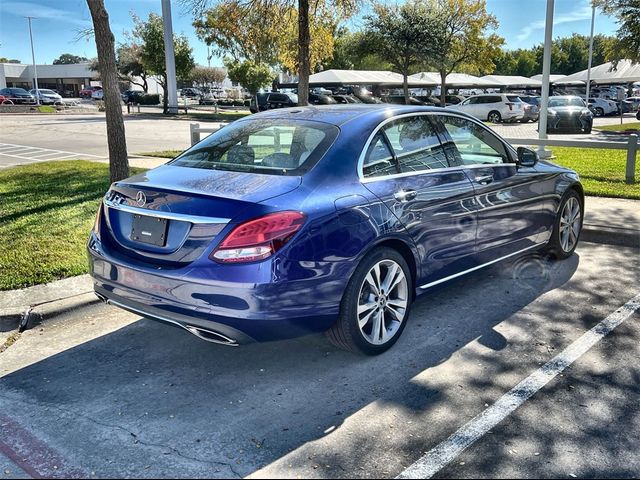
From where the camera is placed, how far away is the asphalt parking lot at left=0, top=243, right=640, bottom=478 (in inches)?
119

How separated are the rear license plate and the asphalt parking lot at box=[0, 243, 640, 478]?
918 millimetres

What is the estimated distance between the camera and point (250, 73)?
175 ft

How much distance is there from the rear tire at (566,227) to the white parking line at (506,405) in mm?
1284

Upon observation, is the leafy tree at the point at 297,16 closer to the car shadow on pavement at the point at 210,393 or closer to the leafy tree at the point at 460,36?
the car shadow on pavement at the point at 210,393

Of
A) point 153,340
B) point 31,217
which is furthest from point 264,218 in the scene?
point 31,217

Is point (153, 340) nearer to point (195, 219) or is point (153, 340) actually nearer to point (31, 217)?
point (195, 219)

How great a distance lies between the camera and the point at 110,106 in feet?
27.1

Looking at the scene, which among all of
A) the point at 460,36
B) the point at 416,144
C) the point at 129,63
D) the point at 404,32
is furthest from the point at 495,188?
the point at 129,63

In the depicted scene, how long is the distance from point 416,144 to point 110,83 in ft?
16.9

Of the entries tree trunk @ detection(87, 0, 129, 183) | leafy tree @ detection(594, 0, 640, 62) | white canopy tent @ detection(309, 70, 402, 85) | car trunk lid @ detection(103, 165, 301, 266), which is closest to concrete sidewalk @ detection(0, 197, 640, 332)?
car trunk lid @ detection(103, 165, 301, 266)

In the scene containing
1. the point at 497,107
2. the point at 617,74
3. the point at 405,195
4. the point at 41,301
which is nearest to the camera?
the point at 405,195

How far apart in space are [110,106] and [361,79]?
3553 centimetres

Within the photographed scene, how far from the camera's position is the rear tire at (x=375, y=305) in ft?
12.7

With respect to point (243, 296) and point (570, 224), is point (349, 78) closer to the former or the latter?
point (570, 224)
